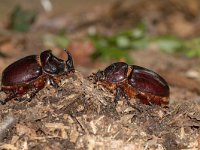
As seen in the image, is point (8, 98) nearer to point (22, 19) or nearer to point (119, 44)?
point (119, 44)

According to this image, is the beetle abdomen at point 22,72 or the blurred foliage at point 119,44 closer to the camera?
the beetle abdomen at point 22,72

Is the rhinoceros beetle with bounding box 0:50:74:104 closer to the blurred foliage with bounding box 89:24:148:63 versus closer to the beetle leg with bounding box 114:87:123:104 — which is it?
the beetle leg with bounding box 114:87:123:104

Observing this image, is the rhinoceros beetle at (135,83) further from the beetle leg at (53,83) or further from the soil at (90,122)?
the beetle leg at (53,83)

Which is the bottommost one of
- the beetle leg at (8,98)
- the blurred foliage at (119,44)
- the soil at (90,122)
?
the soil at (90,122)

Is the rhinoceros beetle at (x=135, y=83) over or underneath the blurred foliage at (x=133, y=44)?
underneath

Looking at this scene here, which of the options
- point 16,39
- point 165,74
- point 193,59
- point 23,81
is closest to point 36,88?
point 23,81

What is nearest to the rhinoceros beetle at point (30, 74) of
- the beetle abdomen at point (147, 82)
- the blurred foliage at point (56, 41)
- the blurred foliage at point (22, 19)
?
the beetle abdomen at point (147, 82)

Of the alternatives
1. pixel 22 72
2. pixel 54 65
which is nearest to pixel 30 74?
pixel 22 72
